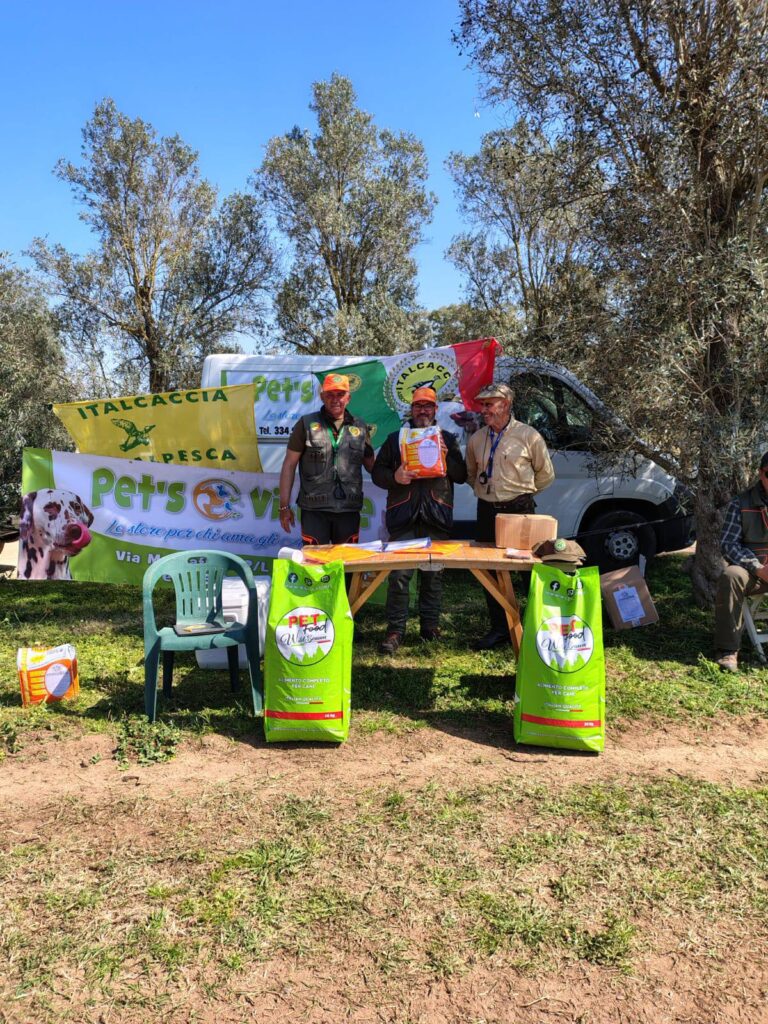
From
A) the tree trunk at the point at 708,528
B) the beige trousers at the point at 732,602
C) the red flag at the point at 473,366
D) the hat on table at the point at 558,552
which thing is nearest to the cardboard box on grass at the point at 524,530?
the hat on table at the point at 558,552

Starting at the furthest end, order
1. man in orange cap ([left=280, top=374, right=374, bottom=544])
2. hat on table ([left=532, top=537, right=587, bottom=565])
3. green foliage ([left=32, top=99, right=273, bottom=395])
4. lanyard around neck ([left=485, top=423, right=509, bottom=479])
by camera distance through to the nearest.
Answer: green foliage ([left=32, top=99, right=273, bottom=395])
man in orange cap ([left=280, top=374, right=374, bottom=544])
lanyard around neck ([left=485, top=423, right=509, bottom=479])
hat on table ([left=532, top=537, right=587, bottom=565])

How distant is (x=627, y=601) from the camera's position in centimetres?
577

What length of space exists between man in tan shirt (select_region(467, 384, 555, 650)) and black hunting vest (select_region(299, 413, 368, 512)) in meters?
0.82

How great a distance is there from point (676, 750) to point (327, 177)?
18.6 meters

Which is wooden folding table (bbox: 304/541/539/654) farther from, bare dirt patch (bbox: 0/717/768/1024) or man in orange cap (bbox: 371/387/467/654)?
bare dirt patch (bbox: 0/717/768/1024)

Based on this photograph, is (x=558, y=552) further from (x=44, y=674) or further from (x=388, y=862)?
(x=44, y=674)

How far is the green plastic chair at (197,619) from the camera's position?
397 cm

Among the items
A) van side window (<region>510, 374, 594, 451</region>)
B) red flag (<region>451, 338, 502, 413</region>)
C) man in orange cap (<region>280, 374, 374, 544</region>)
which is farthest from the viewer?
van side window (<region>510, 374, 594, 451</region>)

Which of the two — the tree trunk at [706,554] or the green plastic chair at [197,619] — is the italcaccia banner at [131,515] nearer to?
the green plastic chair at [197,619]

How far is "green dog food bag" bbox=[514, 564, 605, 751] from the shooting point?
3678mm

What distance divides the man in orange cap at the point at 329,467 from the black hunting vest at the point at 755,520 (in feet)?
8.33

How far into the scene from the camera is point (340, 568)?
3.85m

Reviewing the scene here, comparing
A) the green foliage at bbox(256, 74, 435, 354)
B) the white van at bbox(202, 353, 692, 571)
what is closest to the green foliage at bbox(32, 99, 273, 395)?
the green foliage at bbox(256, 74, 435, 354)

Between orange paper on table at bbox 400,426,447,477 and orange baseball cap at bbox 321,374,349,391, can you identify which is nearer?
orange paper on table at bbox 400,426,447,477
